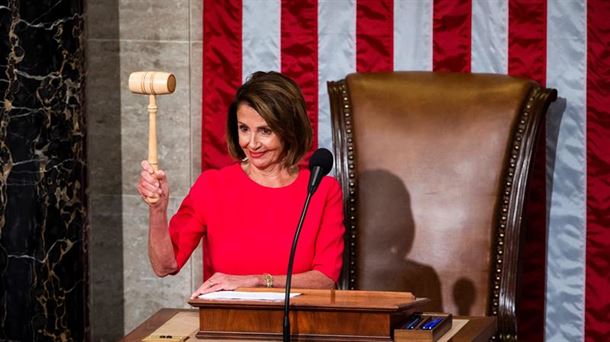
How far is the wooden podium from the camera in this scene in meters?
2.98

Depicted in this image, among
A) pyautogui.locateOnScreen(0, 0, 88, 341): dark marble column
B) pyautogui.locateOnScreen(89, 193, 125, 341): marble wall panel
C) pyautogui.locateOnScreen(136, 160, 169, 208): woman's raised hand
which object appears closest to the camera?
pyautogui.locateOnScreen(136, 160, 169, 208): woman's raised hand

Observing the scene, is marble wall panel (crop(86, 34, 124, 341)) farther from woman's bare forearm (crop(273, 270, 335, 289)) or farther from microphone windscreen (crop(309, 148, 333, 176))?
microphone windscreen (crop(309, 148, 333, 176))

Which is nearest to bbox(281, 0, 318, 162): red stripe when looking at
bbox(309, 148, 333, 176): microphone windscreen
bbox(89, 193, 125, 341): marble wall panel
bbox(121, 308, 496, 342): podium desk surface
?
bbox(89, 193, 125, 341): marble wall panel

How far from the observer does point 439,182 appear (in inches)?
169

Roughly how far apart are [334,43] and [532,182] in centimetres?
97

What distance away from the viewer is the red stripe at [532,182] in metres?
4.63

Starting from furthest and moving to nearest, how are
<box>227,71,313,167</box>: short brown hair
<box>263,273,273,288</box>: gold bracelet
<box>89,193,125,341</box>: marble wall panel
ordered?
<box>89,193,125,341</box>: marble wall panel, <box>227,71,313,167</box>: short brown hair, <box>263,273,273,288</box>: gold bracelet

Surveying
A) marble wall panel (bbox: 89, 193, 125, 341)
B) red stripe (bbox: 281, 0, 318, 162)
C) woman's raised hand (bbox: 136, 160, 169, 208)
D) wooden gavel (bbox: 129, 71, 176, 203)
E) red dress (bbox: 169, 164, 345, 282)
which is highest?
red stripe (bbox: 281, 0, 318, 162)

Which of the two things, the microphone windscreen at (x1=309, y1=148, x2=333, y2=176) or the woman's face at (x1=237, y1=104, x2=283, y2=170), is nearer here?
the microphone windscreen at (x1=309, y1=148, x2=333, y2=176)

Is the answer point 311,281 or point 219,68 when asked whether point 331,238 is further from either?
point 219,68

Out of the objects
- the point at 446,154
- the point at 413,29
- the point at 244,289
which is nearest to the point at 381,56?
the point at 413,29

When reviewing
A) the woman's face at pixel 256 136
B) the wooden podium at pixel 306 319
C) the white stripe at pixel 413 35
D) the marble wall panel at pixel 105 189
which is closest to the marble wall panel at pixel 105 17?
the marble wall panel at pixel 105 189

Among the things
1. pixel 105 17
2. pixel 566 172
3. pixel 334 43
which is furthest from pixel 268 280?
pixel 105 17

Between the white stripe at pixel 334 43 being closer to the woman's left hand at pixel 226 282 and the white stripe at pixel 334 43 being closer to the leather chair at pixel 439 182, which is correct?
the leather chair at pixel 439 182
